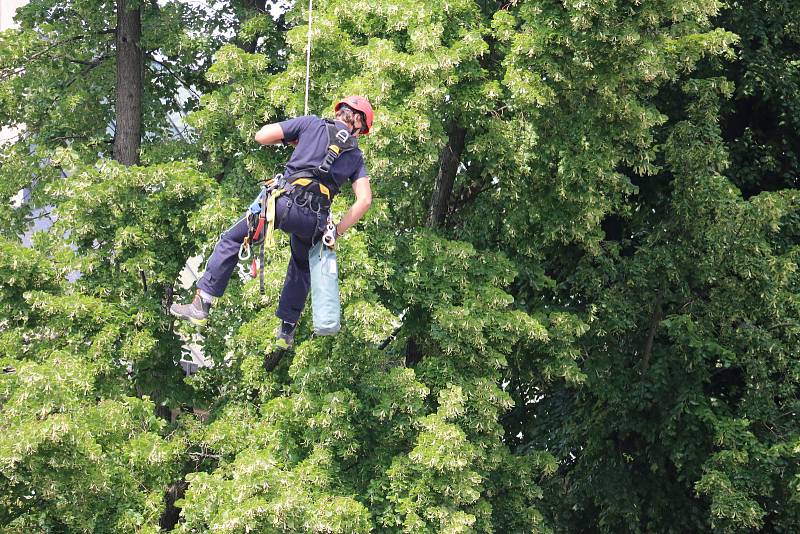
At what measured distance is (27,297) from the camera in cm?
1204

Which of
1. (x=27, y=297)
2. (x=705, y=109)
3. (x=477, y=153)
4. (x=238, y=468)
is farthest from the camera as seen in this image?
(x=705, y=109)

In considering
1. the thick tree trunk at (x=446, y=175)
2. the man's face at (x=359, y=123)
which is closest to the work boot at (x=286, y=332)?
the man's face at (x=359, y=123)

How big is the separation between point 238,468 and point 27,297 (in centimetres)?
290

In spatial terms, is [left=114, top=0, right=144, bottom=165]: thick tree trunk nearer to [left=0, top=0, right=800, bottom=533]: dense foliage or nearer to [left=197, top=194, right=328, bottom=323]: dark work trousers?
[left=0, top=0, right=800, bottom=533]: dense foliage

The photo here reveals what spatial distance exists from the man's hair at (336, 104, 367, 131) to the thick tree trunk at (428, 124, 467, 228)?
586 cm

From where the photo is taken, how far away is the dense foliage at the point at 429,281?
11.5 m

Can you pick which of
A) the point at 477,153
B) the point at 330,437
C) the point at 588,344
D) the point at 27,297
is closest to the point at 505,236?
the point at 477,153

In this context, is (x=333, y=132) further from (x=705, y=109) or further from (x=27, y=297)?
(x=705, y=109)

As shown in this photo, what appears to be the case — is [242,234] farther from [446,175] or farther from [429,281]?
[446,175]

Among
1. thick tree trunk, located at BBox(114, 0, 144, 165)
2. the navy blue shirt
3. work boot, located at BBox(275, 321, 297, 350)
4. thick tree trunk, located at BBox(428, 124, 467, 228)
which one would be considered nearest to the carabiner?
the navy blue shirt

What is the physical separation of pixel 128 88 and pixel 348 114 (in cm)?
753

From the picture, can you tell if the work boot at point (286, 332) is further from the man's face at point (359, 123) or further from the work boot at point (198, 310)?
the man's face at point (359, 123)

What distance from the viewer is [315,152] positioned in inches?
323

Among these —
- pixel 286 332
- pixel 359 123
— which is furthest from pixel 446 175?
pixel 359 123
